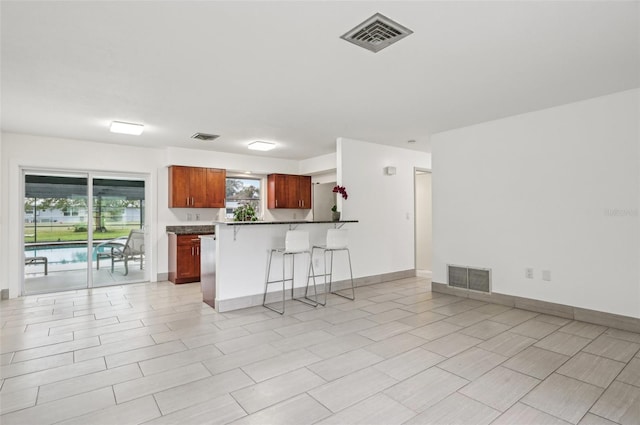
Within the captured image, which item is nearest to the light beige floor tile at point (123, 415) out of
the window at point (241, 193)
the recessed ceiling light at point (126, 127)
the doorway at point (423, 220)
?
the recessed ceiling light at point (126, 127)

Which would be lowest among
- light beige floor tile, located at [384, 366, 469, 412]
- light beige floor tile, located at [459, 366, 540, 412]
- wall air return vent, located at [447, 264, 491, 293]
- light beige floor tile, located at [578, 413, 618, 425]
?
light beige floor tile, located at [578, 413, 618, 425]

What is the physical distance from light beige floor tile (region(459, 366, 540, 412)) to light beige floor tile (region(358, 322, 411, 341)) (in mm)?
1039

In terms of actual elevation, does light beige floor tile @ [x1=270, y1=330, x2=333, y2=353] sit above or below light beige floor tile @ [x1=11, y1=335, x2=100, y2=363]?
below

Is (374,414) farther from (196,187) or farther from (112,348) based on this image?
(196,187)

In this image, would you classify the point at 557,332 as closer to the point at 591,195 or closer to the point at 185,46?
the point at 591,195

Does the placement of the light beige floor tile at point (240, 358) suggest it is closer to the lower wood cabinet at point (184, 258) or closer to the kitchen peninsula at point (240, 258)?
the kitchen peninsula at point (240, 258)

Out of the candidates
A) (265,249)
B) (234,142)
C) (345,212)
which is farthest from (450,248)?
(234,142)

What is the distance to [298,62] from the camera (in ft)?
9.48

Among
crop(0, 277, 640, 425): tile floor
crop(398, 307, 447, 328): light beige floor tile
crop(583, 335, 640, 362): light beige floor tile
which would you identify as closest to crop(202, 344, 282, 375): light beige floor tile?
crop(0, 277, 640, 425): tile floor

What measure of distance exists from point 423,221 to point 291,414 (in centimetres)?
572

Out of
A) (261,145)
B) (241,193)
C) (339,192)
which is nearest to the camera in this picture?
(339,192)

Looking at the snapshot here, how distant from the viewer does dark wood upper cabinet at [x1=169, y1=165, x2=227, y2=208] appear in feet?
20.7

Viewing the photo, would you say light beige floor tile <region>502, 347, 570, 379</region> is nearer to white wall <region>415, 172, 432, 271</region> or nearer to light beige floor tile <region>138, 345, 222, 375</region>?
light beige floor tile <region>138, 345, 222, 375</region>

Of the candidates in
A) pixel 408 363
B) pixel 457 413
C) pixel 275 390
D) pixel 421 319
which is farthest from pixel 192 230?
pixel 457 413
